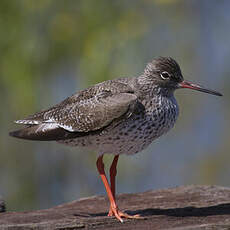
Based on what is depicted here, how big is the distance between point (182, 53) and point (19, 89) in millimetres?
2603

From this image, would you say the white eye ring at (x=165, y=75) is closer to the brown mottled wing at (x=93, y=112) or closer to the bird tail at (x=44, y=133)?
the brown mottled wing at (x=93, y=112)

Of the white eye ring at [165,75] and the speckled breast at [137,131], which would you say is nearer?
the speckled breast at [137,131]

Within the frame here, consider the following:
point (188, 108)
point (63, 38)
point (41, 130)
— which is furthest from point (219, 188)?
point (63, 38)

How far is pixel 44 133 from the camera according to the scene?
6656 millimetres

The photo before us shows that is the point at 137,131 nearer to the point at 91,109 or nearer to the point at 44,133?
the point at 91,109

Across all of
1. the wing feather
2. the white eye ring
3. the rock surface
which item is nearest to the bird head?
the white eye ring

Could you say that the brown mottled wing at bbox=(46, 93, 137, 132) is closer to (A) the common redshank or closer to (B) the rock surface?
(A) the common redshank

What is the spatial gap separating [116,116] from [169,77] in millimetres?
930

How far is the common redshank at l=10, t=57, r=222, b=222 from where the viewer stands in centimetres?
633

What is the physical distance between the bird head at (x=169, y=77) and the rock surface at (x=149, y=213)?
1.40 m

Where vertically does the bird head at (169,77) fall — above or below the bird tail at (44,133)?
above

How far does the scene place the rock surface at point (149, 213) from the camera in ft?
19.9

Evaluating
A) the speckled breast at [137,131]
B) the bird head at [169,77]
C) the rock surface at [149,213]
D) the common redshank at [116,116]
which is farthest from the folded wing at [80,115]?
the rock surface at [149,213]

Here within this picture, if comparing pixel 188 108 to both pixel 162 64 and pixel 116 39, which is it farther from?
pixel 162 64
